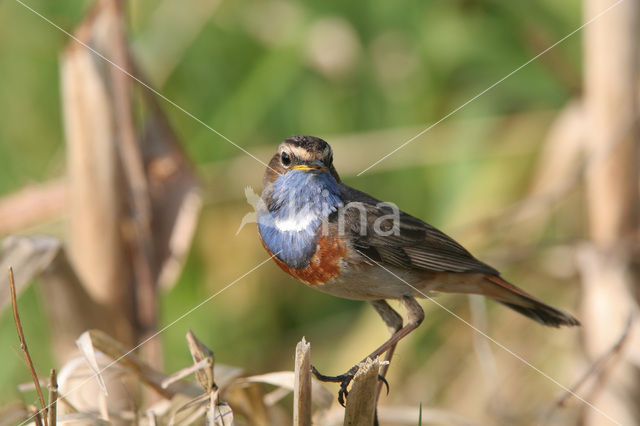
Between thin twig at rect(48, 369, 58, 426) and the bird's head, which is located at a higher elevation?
the bird's head

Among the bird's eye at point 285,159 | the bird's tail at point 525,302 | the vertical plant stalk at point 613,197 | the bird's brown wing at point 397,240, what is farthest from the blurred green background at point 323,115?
the bird's eye at point 285,159

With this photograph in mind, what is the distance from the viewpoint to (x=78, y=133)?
375cm

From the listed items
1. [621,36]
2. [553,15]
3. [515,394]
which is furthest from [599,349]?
[553,15]

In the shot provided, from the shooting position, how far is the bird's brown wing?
2811 mm

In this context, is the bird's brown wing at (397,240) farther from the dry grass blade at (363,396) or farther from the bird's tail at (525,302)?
the dry grass blade at (363,396)

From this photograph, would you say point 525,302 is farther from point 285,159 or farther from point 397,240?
point 285,159

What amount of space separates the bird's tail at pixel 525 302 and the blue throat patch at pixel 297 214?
2.75ft

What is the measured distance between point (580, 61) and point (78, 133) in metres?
3.57

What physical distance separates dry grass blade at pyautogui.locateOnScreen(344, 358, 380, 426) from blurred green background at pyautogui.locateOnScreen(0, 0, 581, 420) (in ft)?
8.65

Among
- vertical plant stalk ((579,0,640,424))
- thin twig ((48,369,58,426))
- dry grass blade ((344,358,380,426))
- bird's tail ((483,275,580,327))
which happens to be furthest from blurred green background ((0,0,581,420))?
thin twig ((48,369,58,426))

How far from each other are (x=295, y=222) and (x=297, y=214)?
30mm

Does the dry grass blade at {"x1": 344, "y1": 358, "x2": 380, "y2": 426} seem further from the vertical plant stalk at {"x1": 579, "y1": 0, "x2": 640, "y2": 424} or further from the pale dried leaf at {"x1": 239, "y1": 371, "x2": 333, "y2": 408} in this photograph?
the vertical plant stalk at {"x1": 579, "y1": 0, "x2": 640, "y2": 424}

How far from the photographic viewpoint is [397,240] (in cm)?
297

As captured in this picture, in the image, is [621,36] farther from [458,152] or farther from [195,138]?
[195,138]
